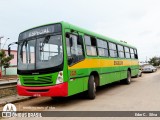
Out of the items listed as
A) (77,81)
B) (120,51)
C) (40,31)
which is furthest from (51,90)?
(120,51)

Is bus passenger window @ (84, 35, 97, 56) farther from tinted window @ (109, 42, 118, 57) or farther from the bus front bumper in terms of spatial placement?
the bus front bumper

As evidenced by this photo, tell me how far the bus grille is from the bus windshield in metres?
0.38

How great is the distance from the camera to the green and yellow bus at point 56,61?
347 inches

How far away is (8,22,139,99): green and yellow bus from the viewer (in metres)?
8.81

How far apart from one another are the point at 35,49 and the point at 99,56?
3807 mm

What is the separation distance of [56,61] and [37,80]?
100 centimetres

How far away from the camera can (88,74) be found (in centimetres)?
1057

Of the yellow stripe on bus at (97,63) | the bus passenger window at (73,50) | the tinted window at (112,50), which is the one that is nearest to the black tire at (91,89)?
the yellow stripe on bus at (97,63)

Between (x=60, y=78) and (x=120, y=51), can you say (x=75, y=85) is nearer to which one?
(x=60, y=78)

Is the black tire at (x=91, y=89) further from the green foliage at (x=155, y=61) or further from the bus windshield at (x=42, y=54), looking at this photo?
the green foliage at (x=155, y=61)

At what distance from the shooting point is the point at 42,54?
30.1 ft

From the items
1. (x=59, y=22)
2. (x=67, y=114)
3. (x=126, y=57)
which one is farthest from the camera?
(x=126, y=57)

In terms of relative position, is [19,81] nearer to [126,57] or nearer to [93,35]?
[93,35]

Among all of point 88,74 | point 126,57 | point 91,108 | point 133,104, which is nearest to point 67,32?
point 88,74
